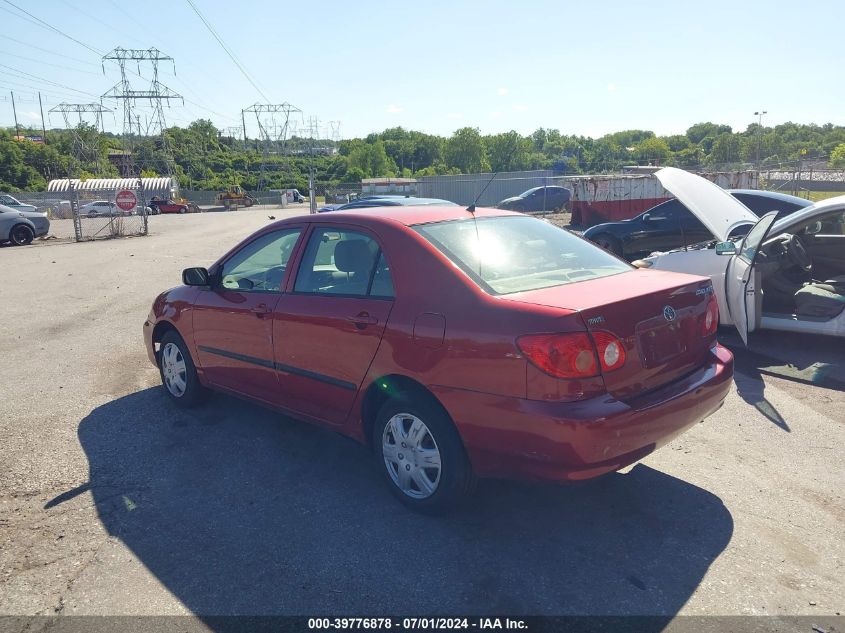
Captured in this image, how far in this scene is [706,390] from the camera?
11.8 ft

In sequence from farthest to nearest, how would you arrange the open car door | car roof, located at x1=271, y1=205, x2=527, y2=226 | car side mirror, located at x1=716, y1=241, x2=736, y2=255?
1. car side mirror, located at x1=716, y1=241, x2=736, y2=255
2. the open car door
3. car roof, located at x1=271, y1=205, x2=527, y2=226

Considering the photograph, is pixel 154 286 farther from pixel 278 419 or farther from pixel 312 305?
pixel 312 305

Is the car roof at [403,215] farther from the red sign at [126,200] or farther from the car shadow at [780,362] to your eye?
the red sign at [126,200]

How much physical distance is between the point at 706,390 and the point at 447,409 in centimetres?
143

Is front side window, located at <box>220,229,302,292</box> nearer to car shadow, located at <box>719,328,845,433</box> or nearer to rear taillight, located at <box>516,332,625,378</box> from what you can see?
rear taillight, located at <box>516,332,625,378</box>

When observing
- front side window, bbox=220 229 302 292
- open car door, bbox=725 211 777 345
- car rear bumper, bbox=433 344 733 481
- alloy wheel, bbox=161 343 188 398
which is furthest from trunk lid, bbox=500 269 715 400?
alloy wheel, bbox=161 343 188 398

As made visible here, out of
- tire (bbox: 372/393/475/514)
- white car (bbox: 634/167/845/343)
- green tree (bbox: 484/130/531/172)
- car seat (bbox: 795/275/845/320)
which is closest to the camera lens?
tire (bbox: 372/393/475/514)

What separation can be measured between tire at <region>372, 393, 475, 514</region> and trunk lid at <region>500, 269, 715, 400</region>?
2.55 feet

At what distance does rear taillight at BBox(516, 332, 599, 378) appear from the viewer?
3047mm

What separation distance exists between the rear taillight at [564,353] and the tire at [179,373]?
129 inches

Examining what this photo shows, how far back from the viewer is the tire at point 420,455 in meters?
3.41

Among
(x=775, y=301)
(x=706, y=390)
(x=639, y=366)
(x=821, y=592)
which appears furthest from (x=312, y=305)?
(x=775, y=301)

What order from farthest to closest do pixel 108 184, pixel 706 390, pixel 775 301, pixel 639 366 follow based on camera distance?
pixel 108 184, pixel 775 301, pixel 706 390, pixel 639 366

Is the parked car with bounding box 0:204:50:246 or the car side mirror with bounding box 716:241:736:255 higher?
the car side mirror with bounding box 716:241:736:255
